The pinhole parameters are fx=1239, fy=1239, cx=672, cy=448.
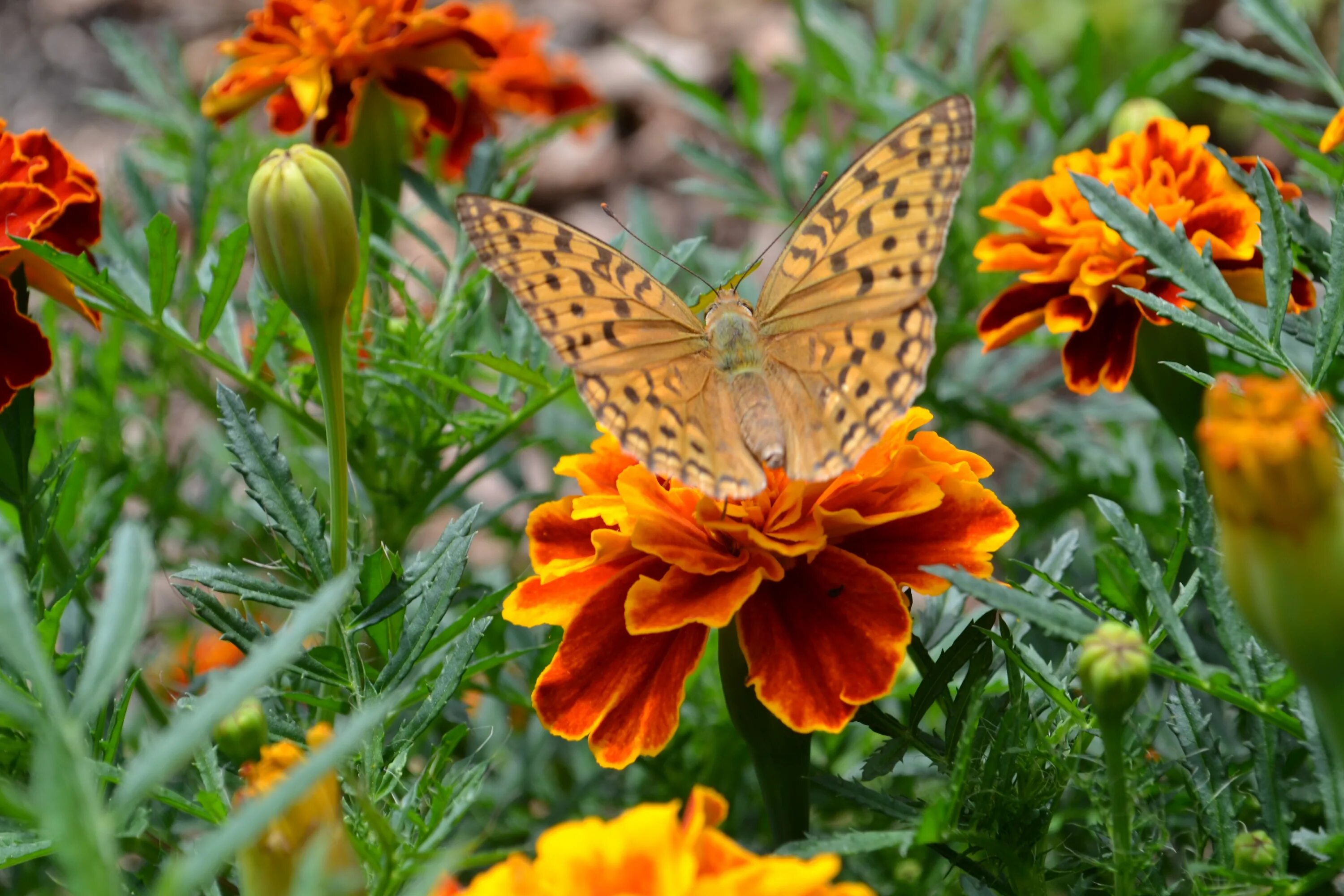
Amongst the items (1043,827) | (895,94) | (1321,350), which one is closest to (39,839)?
(1043,827)

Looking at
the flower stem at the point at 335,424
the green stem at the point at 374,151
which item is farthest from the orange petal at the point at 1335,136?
the green stem at the point at 374,151

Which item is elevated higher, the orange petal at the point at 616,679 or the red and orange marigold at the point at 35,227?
the red and orange marigold at the point at 35,227

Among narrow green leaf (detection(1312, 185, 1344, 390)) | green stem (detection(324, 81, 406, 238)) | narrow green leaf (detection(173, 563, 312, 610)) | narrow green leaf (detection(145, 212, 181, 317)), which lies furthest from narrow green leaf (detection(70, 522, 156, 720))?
green stem (detection(324, 81, 406, 238))

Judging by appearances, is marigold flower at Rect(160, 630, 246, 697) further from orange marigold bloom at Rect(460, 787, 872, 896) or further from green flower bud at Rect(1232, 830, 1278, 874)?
green flower bud at Rect(1232, 830, 1278, 874)

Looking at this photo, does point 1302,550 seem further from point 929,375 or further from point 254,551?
point 254,551

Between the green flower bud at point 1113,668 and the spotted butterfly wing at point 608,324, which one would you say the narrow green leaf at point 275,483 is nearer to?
the spotted butterfly wing at point 608,324

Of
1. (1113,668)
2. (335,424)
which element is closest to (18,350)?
(335,424)
